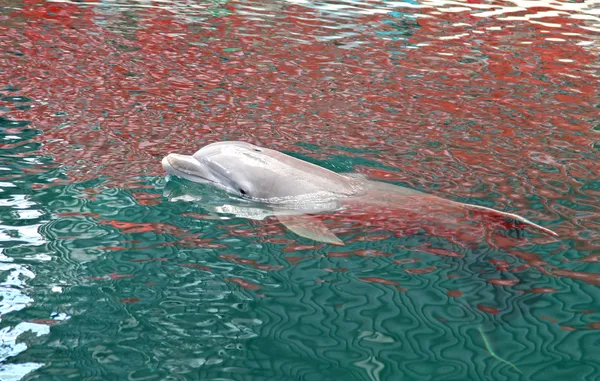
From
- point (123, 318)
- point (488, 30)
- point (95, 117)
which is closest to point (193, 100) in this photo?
point (95, 117)

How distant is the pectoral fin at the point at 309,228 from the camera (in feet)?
14.6

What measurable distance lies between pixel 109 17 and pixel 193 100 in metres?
5.83

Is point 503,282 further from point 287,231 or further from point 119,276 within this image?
point 119,276

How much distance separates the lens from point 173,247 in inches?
170

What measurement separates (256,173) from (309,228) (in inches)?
31.1

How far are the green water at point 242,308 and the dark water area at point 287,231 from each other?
0.04 feet

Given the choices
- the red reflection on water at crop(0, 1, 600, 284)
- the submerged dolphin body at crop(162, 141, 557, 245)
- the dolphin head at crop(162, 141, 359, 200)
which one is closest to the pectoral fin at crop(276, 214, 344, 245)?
the submerged dolphin body at crop(162, 141, 557, 245)

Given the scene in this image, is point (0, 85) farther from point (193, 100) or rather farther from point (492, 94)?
point (492, 94)

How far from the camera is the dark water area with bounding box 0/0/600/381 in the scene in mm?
3283

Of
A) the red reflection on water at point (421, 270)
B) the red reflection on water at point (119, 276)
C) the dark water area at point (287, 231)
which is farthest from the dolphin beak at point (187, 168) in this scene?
the red reflection on water at point (421, 270)

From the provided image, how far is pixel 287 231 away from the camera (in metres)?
4.67

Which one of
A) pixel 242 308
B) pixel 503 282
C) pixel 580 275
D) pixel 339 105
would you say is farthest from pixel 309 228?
pixel 339 105

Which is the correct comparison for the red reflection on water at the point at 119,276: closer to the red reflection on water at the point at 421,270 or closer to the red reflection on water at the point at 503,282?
the red reflection on water at the point at 421,270

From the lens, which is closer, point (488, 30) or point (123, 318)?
point (123, 318)
